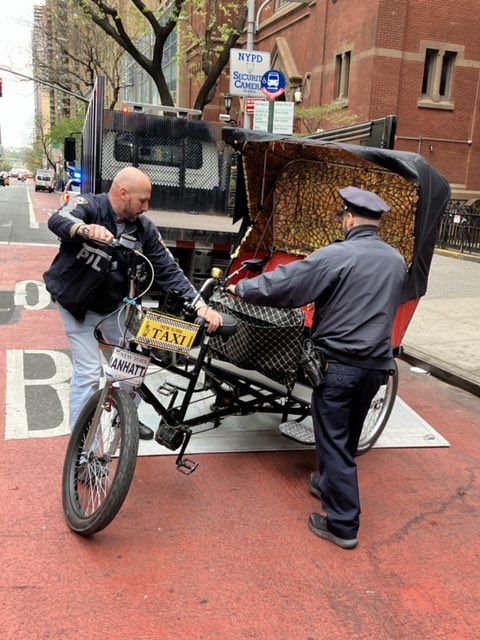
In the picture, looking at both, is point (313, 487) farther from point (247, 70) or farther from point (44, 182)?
point (44, 182)

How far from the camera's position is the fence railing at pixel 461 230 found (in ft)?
54.2

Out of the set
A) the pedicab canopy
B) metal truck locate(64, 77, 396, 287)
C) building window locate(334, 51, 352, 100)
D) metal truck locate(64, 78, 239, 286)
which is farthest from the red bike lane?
building window locate(334, 51, 352, 100)

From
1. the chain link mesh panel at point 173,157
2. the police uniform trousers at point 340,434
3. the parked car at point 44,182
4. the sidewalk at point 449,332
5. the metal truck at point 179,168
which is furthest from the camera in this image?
the parked car at point 44,182

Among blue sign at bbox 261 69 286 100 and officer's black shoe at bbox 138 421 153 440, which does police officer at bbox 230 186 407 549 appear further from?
blue sign at bbox 261 69 286 100

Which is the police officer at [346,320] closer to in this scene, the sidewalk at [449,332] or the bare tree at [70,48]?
the sidewalk at [449,332]

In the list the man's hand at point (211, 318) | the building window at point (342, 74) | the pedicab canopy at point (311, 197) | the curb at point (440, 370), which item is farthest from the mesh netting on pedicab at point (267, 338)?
the building window at point (342, 74)

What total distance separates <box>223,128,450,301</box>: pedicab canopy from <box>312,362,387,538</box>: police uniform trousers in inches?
53.1

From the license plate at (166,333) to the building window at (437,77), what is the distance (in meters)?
22.6

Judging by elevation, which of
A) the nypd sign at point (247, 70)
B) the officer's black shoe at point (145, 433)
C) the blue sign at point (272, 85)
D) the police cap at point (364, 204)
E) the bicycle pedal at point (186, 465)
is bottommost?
the officer's black shoe at point (145, 433)

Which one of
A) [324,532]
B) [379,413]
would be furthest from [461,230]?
[324,532]

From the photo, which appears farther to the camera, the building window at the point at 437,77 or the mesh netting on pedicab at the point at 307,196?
the building window at the point at 437,77

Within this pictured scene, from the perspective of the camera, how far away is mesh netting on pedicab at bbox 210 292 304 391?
12.2 ft

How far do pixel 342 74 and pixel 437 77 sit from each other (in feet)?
12.5

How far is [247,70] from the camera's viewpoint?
39.1 ft
